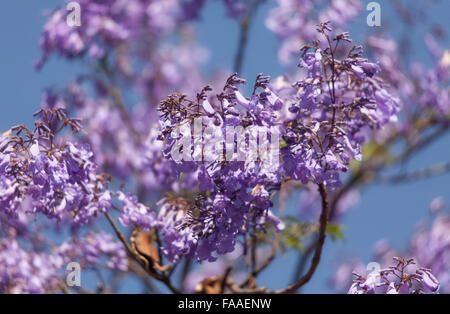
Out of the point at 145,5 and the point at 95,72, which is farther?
the point at 145,5

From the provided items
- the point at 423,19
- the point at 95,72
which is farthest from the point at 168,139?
the point at 423,19

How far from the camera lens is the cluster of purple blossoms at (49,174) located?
4062 millimetres

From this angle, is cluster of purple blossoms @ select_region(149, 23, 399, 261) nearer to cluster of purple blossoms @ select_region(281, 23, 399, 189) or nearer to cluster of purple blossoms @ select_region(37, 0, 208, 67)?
cluster of purple blossoms @ select_region(281, 23, 399, 189)

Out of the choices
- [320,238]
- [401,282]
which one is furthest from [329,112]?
[401,282]

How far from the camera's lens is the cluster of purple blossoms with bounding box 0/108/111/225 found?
406 cm

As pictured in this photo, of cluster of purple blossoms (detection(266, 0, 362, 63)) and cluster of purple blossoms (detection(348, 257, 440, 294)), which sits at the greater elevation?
cluster of purple blossoms (detection(266, 0, 362, 63))

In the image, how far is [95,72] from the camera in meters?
9.04

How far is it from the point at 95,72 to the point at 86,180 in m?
4.89

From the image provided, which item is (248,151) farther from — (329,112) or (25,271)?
(25,271)

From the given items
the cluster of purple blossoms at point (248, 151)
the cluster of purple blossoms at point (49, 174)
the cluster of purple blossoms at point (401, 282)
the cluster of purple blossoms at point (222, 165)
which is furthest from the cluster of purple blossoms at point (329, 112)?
the cluster of purple blossoms at point (49, 174)

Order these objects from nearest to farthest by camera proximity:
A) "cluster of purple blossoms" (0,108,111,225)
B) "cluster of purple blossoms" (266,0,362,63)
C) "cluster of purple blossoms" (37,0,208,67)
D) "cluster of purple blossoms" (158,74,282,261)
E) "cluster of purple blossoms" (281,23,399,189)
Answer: "cluster of purple blossoms" (158,74,282,261)
"cluster of purple blossoms" (281,23,399,189)
"cluster of purple blossoms" (0,108,111,225)
"cluster of purple blossoms" (37,0,208,67)
"cluster of purple blossoms" (266,0,362,63)

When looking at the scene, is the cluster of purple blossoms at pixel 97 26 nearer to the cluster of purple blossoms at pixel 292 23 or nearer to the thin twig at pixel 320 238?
the cluster of purple blossoms at pixel 292 23

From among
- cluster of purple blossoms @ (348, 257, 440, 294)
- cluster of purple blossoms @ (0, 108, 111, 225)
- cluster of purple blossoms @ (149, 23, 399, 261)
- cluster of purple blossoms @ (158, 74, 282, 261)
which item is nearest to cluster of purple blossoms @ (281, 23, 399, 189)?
cluster of purple blossoms @ (149, 23, 399, 261)
